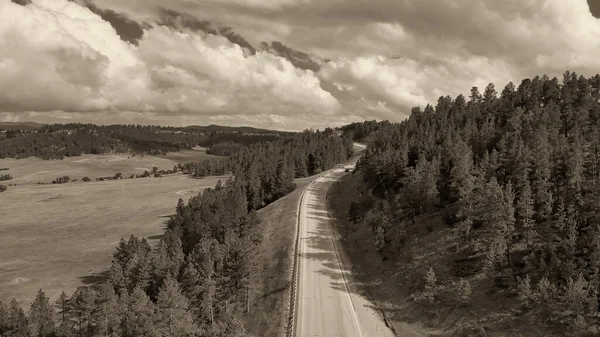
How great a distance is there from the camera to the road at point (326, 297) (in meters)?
47.9

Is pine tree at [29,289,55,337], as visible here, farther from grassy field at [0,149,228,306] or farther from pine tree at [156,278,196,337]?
grassy field at [0,149,228,306]

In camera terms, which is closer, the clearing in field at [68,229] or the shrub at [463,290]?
the shrub at [463,290]

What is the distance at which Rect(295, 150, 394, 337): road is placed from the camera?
47875 millimetres

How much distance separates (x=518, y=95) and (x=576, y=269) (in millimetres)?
97123

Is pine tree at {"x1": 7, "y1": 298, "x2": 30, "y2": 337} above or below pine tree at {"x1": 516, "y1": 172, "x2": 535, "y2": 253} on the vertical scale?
below

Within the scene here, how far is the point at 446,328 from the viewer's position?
46312 mm

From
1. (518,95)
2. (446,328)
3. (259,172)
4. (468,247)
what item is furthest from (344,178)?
(446,328)

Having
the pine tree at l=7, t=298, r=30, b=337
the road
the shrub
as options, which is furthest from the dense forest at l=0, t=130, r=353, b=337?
the shrub

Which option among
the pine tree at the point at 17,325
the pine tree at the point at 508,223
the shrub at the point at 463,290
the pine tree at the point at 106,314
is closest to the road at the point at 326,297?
the shrub at the point at 463,290

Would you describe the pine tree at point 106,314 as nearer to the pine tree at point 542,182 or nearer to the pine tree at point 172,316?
the pine tree at point 172,316

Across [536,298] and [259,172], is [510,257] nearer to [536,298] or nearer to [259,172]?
[536,298]

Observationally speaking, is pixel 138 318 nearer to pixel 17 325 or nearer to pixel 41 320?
pixel 41 320

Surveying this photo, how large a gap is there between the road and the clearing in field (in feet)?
143

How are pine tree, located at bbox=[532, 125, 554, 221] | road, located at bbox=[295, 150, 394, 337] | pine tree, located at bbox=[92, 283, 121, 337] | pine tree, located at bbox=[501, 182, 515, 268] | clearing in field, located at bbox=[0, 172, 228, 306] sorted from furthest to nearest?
1. clearing in field, located at bbox=[0, 172, 228, 306]
2. pine tree, located at bbox=[532, 125, 554, 221]
3. pine tree, located at bbox=[501, 182, 515, 268]
4. pine tree, located at bbox=[92, 283, 121, 337]
5. road, located at bbox=[295, 150, 394, 337]
